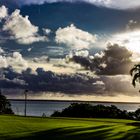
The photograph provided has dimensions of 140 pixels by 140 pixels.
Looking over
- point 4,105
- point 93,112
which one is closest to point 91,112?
point 93,112

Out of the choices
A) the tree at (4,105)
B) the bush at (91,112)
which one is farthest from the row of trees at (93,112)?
→ the tree at (4,105)

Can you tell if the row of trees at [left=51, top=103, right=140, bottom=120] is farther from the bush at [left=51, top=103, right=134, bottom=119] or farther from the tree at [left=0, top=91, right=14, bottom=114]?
the tree at [left=0, top=91, right=14, bottom=114]

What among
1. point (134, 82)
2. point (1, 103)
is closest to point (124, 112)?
point (134, 82)

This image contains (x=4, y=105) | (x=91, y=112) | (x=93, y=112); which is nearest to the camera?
(x=93, y=112)

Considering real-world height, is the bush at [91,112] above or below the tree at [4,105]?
below

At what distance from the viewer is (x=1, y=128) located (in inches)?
1372

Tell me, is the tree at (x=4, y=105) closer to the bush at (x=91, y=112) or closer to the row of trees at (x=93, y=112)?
the bush at (x=91, y=112)

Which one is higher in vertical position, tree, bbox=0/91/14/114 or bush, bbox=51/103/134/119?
tree, bbox=0/91/14/114

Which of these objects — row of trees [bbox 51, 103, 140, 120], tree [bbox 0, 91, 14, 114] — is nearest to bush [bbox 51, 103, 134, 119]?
row of trees [bbox 51, 103, 140, 120]

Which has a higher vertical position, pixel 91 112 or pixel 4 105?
pixel 4 105

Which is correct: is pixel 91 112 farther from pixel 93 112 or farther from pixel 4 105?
pixel 4 105

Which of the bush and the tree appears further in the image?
the tree

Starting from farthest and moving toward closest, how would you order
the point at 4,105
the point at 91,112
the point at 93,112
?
the point at 4,105 < the point at 91,112 < the point at 93,112

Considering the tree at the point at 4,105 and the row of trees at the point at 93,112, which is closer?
the row of trees at the point at 93,112
